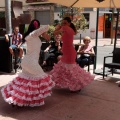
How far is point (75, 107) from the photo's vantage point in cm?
486

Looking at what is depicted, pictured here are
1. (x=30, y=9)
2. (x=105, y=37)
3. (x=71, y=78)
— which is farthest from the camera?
(x=30, y=9)

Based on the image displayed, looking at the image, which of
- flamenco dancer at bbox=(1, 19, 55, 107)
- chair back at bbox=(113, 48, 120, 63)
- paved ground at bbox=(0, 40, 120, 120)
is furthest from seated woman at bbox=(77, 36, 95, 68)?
flamenco dancer at bbox=(1, 19, 55, 107)

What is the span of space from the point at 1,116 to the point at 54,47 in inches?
167

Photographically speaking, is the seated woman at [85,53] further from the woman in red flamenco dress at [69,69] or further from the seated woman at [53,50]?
the woman in red flamenco dress at [69,69]

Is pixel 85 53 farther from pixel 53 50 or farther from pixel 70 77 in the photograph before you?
pixel 70 77

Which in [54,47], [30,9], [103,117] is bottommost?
[103,117]

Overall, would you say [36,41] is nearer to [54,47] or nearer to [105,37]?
[54,47]

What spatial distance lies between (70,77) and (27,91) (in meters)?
1.41

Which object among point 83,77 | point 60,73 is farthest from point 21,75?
point 83,77

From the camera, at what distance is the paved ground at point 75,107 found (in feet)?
14.4

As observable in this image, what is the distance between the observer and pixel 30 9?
100 feet

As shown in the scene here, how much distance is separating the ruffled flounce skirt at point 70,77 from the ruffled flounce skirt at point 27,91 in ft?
3.25

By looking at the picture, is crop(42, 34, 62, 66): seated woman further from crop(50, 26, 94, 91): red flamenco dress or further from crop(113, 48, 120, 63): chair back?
crop(50, 26, 94, 91): red flamenco dress

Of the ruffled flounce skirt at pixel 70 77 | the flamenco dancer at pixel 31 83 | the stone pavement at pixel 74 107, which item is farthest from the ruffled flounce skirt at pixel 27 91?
the ruffled flounce skirt at pixel 70 77
